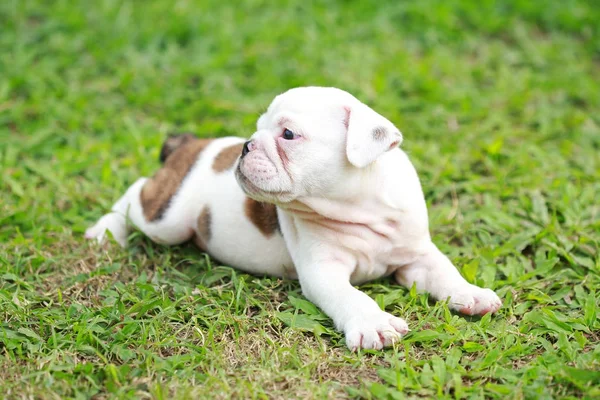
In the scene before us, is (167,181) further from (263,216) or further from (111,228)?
(263,216)

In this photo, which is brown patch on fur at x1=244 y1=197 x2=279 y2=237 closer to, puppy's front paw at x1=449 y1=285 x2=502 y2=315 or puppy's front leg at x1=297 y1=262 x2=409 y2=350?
puppy's front leg at x1=297 y1=262 x2=409 y2=350

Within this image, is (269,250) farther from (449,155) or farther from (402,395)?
(449,155)

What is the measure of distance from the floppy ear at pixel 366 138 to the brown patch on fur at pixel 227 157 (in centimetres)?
128

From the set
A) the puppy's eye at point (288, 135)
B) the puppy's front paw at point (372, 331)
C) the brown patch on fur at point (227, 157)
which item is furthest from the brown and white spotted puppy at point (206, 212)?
the puppy's front paw at point (372, 331)

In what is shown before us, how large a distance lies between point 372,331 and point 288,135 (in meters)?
1.26

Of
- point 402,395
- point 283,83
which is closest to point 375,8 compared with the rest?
point 283,83

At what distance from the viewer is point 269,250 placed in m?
5.41

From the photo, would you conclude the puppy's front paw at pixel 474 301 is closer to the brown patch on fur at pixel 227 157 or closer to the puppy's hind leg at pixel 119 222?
the brown patch on fur at pixel 227 157

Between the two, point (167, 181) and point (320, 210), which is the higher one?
point (320, 210)

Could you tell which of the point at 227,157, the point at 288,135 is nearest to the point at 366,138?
the point at 288,135

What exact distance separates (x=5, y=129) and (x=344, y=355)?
4644mm

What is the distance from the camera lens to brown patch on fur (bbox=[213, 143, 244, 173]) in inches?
222

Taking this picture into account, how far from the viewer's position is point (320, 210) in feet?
15.8

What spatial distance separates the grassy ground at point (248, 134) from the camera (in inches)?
173
